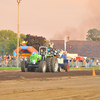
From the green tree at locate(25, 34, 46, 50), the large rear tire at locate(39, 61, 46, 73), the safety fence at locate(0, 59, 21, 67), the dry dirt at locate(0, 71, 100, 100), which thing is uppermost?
the green tree at locate(25, 34, 46, 50)

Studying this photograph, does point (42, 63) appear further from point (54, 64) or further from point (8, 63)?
point (8, 63)

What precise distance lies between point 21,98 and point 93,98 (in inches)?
82.7

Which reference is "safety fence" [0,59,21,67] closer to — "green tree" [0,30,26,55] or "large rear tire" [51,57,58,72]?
"large rear tire" [51,57,58,72]

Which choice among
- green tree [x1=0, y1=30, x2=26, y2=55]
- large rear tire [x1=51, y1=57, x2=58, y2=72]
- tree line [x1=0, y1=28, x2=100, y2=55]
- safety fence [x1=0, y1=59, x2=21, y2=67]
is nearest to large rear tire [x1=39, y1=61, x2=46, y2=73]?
large rear tire [x1=51, y1=57, x2=58, y2=72]

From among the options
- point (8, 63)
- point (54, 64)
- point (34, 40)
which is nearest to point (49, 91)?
point (54, 64)

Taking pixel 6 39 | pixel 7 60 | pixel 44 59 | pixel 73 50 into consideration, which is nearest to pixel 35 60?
pixel 44 59

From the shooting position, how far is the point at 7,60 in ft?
131

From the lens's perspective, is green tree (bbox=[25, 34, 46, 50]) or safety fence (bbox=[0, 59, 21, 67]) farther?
green tree (bbox=[25, 34, 46, 50])

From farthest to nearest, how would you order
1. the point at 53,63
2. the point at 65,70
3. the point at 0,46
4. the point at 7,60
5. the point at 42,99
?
1. the point at 0,46
2. the point at 7,60
3. the point at 65,70
4. the point at 53,63
5. the point at 42,99

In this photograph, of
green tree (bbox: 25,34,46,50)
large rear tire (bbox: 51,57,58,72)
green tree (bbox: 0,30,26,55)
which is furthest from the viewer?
green tree (bbox: 0,30,26,55)

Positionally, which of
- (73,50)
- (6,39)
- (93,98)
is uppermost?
(6,39)

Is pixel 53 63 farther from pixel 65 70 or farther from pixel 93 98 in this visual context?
pixel 93 98

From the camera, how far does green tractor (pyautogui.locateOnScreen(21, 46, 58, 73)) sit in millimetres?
25131

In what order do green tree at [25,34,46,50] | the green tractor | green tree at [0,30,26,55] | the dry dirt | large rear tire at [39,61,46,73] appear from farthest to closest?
green tree at [0,30,26,55]
green tree at [25,34,46,50]
the green tractor
large rear tire at [39,61,46,73]
the dry dirt
